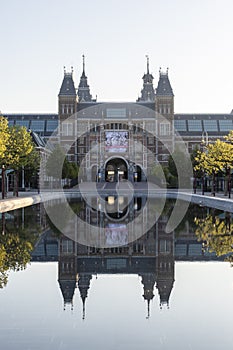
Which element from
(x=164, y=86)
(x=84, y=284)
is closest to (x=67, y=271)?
(x=84, y=284)

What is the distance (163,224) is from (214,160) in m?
20.7

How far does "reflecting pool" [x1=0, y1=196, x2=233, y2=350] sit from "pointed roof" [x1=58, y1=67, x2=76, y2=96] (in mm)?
76984

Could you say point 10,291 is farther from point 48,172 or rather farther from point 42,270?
point 48,172

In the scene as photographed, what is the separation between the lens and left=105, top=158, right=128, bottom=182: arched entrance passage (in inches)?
3895

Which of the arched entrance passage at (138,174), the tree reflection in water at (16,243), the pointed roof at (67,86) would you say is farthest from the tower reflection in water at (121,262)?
the pointed roof at (67,86)

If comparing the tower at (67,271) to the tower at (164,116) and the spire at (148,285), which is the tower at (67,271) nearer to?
the spire at (148,285)

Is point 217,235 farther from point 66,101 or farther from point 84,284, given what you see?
point 66,101

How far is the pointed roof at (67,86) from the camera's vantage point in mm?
91125

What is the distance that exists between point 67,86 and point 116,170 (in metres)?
20.5

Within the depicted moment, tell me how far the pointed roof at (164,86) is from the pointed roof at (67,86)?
15989 mm

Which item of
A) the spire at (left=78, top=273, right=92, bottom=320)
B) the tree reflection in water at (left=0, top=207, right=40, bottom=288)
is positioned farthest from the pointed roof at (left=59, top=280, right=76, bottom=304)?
the tree reflection in water at (left=0, top=207, right=40, bottom=288)

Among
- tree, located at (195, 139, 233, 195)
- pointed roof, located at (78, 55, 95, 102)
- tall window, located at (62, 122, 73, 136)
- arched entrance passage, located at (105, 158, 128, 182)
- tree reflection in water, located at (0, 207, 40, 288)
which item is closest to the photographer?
tree reflection in water, located at (0, 207, 40, 288)

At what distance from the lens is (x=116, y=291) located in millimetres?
8883

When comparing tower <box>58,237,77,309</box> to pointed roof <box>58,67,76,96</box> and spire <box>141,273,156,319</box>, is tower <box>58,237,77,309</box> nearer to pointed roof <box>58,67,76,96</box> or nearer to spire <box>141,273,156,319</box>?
spire <box>141,273,156,319</box>
